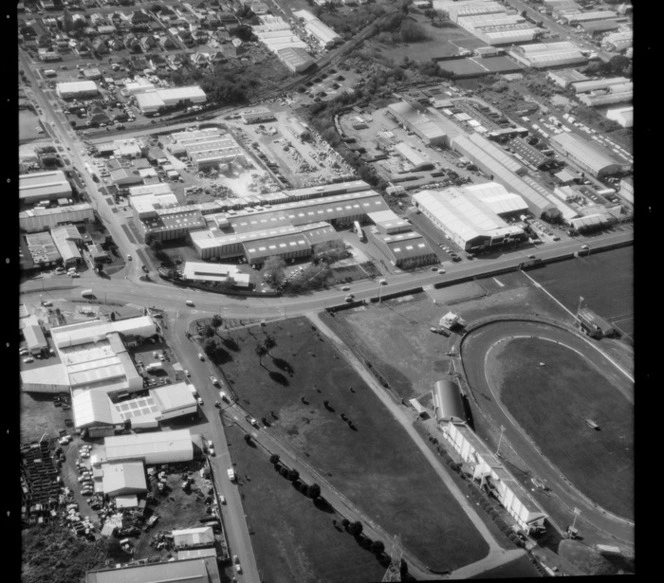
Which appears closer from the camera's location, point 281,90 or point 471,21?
point 281,90

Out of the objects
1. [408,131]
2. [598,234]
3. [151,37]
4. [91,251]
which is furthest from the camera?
[151,37]

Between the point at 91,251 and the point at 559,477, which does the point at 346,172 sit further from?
the point at 559,477

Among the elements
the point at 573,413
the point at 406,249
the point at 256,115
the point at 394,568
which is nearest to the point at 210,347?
the point at 406,249

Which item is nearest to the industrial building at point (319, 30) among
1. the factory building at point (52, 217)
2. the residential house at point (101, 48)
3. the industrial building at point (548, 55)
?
the industrial building at point (548, 55)

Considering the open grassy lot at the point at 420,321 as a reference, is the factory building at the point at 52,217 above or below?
above

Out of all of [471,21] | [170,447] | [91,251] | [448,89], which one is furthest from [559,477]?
[471,21]

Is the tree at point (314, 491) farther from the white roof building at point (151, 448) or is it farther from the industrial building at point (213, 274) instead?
the industrial building at point (213, 274)

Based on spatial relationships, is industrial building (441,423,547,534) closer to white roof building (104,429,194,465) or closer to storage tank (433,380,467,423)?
storage tank (433,380,467,423)
